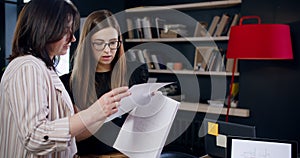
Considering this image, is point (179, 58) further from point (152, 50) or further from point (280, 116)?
point (280, 116)

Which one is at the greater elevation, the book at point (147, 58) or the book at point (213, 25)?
the book at point (213, 25)

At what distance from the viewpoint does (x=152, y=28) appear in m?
3.98

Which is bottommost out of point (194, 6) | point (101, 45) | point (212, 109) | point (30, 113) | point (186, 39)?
point (212, 109)

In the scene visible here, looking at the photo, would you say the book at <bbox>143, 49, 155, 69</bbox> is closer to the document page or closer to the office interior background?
the office interior background

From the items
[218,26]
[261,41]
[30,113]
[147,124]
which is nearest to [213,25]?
[218,26]

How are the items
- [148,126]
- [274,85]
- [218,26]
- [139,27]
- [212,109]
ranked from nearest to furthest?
[148,126]
[274,85]
[212,109]
[218,26]
[139,27]

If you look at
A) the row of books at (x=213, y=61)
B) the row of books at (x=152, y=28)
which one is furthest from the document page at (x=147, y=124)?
the row of books at (x=152, y=28)

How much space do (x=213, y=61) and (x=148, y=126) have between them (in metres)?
2.57

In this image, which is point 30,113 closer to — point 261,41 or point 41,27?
point 41,27

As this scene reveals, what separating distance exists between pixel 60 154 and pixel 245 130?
82 cm

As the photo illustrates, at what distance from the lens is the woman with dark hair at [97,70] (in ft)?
4.44

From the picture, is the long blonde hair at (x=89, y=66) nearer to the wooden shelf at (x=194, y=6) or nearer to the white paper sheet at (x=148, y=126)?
the white paper sheet at (x=148, y=126)

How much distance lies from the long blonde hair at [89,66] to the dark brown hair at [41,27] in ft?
1.36

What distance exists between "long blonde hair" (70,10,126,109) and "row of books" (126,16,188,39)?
2.32 meters
